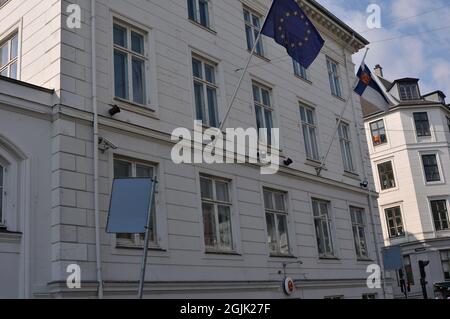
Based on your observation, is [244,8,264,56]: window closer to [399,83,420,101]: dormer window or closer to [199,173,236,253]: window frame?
[199,173,236,253]: window frame

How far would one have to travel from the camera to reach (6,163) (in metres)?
9.96

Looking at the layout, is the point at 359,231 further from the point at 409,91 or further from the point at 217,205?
the point at 409,91

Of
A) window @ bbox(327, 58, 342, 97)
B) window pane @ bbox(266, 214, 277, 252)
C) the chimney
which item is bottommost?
window pane @ bbox(266, 214, 277, 252)

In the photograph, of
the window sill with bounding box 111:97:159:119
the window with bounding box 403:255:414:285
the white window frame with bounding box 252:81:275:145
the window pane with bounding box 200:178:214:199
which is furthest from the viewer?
the window with bounding box 403:255:414:285

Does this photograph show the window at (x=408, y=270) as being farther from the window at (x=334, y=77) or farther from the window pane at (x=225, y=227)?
the window pane at (x=225, y=227)

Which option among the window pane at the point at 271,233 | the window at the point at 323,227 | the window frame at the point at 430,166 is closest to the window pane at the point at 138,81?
the window pane at the point at 271,233

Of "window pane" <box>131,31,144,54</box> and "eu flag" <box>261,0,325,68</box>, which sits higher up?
"eu flag" <box>261,0,325,68</box>

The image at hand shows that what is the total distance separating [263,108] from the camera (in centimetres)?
1698

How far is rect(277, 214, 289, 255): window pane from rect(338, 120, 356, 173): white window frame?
540cm

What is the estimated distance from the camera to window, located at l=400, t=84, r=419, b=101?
43250 mm

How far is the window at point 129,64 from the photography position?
40.7 ft

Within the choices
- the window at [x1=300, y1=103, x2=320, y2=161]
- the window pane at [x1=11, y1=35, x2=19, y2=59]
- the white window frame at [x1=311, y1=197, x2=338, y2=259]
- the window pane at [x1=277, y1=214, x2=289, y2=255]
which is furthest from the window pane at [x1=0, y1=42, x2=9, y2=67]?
the white window frame at [x1=311, y1=197, x2=338, y2=259]

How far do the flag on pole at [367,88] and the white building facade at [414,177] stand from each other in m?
20.9
